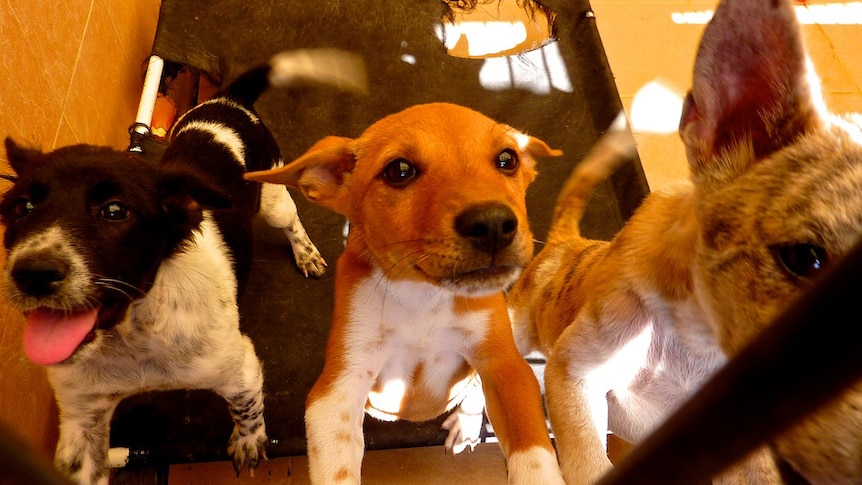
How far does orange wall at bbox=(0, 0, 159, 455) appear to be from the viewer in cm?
223

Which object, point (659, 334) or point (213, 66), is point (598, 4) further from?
point (659, 334)

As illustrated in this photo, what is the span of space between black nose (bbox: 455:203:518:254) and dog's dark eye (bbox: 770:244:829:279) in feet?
1.96

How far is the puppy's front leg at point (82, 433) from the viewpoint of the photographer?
189 cm

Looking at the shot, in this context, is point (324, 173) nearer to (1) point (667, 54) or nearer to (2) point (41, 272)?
(2) point (41, 272)

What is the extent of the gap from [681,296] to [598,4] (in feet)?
14.8

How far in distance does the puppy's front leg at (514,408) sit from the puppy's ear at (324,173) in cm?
77

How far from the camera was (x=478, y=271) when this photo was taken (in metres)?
1.49

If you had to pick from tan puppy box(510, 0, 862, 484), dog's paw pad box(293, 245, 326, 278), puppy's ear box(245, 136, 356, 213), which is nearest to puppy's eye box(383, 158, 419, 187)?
puppy's ear box(245, 136, 356, 213)

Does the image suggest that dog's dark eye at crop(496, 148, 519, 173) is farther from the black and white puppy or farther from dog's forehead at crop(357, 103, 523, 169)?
the black and white puppy

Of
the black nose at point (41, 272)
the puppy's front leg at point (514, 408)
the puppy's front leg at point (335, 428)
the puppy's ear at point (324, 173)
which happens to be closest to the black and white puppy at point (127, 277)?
the black nose at point (41, 272)

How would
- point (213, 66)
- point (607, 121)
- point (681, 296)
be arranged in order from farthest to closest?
point (213, 66)
point (607, 121)
point (681, 296)

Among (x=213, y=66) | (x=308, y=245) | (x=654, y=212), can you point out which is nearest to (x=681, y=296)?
(x=654, y=212)

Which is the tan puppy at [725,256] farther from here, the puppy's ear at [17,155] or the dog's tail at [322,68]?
the dog's tail at [322,68]

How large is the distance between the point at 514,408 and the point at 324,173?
3.58 ft
